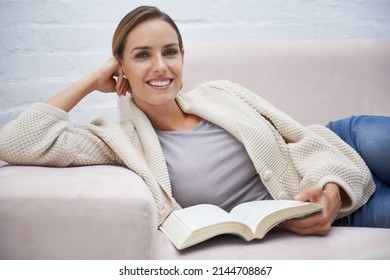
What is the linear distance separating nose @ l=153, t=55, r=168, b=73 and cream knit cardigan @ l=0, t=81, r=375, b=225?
0.14m

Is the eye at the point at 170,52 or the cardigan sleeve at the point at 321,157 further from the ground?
the eye at the point at 170,52

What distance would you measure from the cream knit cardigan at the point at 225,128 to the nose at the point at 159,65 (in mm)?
A: 139

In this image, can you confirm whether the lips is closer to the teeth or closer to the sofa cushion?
the teeth

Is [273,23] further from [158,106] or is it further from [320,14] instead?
[158,106]

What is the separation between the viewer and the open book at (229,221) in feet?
2.70

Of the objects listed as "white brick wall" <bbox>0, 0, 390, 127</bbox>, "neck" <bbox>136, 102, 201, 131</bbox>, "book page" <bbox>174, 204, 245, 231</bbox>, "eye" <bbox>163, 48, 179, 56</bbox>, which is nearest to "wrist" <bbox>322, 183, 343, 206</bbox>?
"book page" <bbox>174, 204, 245, 231</bbox>

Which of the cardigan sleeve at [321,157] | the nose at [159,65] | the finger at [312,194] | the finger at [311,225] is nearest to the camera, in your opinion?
the finger at [311,225]

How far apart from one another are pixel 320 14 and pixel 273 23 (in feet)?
0.77

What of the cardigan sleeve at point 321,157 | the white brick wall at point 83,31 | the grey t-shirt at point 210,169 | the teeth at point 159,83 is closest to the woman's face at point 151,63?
the teeth at point 159,83

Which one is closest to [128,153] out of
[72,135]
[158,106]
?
[72,135]

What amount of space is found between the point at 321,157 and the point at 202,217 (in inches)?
19.2

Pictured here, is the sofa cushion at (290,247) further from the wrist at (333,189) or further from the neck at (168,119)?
the neck at (168,119)

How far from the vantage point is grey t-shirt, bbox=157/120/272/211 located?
1.17 m
